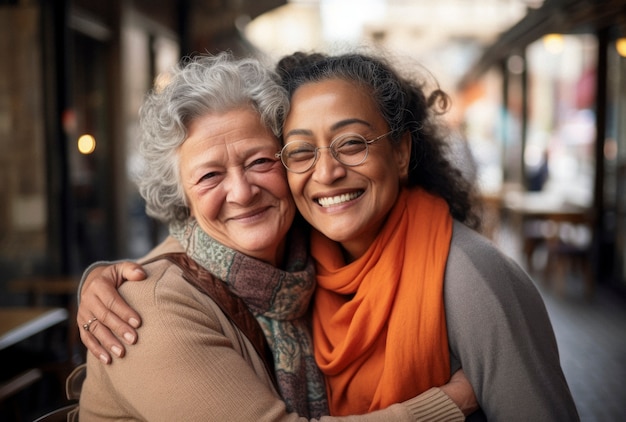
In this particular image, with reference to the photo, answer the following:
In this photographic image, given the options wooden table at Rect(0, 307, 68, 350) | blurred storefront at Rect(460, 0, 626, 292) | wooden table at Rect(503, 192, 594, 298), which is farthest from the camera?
wooden table at Rect(503, 192, 594, 298)

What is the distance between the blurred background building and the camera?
5215 millimetres

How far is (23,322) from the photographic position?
338 cm

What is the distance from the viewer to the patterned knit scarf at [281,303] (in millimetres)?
1729

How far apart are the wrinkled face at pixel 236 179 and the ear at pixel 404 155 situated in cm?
36

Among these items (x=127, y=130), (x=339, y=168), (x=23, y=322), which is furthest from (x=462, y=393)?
(x=127, y=130)

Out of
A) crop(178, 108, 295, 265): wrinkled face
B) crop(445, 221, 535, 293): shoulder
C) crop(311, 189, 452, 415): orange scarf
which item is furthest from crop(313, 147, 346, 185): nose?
crop(445, 221, 535, 293): shoulder

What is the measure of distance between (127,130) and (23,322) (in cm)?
475

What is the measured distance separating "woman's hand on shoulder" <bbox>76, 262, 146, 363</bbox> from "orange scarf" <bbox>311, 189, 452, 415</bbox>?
56 cm

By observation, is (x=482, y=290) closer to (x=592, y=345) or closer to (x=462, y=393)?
(x=462, y=393)

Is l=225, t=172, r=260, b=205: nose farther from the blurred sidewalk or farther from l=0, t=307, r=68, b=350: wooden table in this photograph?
the blurred sidewalk

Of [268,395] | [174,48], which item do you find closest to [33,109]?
[174,48]

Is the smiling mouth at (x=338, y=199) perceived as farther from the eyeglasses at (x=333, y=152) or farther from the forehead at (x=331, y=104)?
the forehead at (x=331, y=104)

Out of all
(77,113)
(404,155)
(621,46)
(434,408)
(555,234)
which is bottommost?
(555,234)

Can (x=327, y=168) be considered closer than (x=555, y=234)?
Yes
